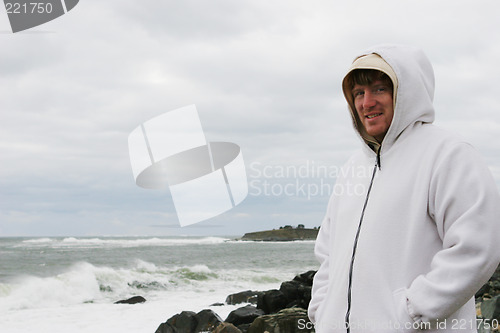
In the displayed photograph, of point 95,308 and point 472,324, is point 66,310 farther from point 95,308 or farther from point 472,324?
point 472,324

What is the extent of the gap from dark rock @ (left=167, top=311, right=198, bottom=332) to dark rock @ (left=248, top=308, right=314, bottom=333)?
1595mm

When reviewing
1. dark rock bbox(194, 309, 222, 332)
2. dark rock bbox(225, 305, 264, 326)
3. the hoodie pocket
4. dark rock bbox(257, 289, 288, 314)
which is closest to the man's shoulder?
the hoodie pocket

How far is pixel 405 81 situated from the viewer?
1754mm

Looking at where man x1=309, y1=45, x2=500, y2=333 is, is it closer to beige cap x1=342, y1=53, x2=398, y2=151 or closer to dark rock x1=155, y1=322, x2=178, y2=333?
beige cap x1=342, y1=53, x2=398, y2=151

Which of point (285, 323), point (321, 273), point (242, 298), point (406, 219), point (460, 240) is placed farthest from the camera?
point (242, 298)

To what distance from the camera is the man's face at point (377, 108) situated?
1835 millimetres

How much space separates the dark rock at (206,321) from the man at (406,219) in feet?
18.5

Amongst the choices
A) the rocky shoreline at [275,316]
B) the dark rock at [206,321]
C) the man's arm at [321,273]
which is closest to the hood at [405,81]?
the man's arm at [321,273]

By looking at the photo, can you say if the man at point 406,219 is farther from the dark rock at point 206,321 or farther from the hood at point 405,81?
the dark rock at point 206,321

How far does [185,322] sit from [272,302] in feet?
6.56

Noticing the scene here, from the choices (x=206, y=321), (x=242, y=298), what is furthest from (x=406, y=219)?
(x=242, y=298)

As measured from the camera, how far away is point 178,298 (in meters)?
15.4

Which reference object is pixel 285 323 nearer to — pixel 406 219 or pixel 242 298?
pixel 406 219

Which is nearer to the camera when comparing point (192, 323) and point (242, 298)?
point (192, 323)
